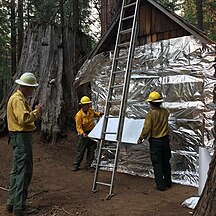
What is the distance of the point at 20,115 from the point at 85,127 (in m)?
3.59

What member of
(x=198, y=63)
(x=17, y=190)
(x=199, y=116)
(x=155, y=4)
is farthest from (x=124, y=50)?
(x=17, y=190)

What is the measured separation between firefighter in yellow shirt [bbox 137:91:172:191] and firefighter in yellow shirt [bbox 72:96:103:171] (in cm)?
198

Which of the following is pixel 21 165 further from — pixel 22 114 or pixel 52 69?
pixel 52 69

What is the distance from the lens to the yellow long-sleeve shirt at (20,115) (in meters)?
4.54

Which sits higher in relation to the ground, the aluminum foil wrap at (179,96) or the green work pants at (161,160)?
the aluminum foil wrap at (179,96)

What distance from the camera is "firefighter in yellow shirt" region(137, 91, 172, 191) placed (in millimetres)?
6265

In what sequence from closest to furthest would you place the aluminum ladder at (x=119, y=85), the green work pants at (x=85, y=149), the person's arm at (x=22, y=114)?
the person's arm at (x=22, y=114) → the aluminum ladder at (x=119, y=85) → the green work pants at (x=85, y=149)

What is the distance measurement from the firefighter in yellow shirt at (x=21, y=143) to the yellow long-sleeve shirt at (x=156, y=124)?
8.04 feet

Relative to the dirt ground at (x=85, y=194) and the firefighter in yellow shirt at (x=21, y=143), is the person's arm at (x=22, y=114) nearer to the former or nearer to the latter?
the firefighter in yellow shirt at (x=21, y=143)

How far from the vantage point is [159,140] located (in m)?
6.34

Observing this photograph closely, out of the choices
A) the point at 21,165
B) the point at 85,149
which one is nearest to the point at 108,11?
the point at 85,149

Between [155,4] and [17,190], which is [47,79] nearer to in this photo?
[155,4]

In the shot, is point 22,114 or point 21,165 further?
point 21,165

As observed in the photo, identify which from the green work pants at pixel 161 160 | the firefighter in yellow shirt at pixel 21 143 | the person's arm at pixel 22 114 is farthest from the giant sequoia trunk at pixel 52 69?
the person's arm at pixel 22 114
